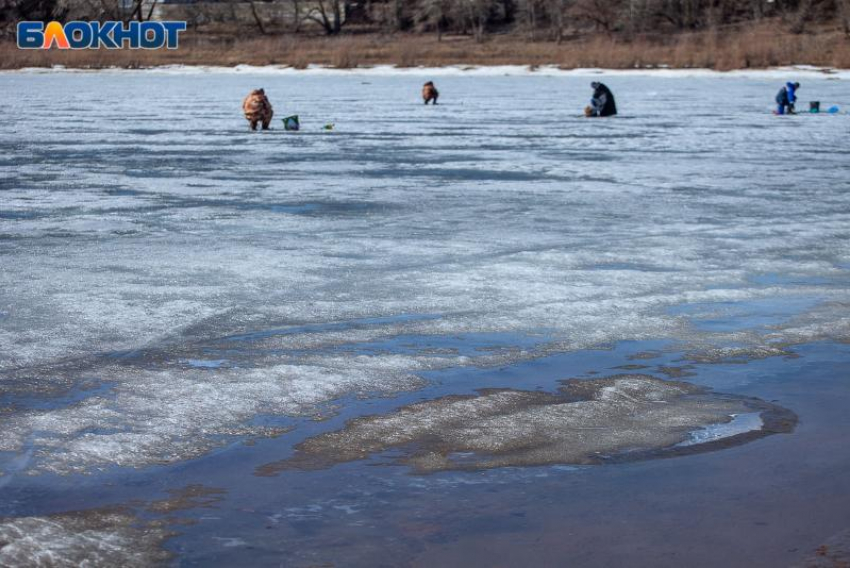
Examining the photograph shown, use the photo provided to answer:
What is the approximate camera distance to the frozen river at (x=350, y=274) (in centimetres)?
514

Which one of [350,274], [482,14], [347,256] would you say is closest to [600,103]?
[347,256]

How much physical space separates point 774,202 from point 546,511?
8524mm

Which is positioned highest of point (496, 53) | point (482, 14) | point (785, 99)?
point (482, 14)

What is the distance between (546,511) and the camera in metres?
3.96

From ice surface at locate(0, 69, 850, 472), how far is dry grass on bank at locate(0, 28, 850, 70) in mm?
23861

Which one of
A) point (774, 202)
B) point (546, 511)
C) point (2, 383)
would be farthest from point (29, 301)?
point (774, 202)

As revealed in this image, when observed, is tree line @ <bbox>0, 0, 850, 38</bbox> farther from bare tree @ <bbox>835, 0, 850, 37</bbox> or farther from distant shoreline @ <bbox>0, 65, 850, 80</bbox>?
distant shoreline @ <bbox>0, 65, 850, 80</bbox>

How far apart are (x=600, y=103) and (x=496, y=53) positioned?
31507 millimetres

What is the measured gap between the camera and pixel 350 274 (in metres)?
8.14

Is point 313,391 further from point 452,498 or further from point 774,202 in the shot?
point 774,202

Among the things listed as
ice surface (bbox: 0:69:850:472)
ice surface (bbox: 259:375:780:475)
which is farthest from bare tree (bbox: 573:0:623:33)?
ice surface (bbox: 259:375:780:475)

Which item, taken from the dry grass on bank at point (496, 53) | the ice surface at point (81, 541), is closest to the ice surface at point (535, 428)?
the ice surface at point (81, 541)

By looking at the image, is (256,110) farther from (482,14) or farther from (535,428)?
(482,14)

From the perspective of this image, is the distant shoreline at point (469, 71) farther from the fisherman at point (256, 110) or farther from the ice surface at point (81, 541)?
the ice surface at point (81, 541)
